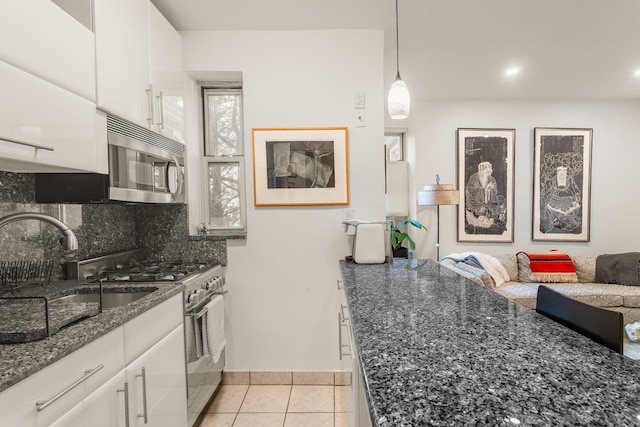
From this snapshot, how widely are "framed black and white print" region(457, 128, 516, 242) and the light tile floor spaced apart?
2.65 meters

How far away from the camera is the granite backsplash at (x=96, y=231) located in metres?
1.43

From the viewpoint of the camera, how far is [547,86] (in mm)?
3477

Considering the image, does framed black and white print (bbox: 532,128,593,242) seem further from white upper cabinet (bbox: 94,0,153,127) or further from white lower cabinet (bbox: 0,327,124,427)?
white lower cabinet (bbox: 0,327,124,427)

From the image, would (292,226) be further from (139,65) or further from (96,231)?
(139,65)

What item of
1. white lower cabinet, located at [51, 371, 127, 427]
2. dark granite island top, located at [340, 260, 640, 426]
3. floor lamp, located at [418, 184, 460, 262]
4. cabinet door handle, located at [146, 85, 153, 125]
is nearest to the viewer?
dark granite island top, located at [340, 260, 640, 426]

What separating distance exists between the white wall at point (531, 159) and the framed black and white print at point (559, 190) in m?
0.08

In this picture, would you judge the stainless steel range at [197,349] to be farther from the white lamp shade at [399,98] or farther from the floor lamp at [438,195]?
the floor lamp at [438,195]

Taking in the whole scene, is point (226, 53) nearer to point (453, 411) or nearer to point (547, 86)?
point (453, 411)

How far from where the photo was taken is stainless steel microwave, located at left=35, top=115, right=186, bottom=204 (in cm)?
150

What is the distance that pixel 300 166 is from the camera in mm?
2355

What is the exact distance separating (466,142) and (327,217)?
2.56 metres

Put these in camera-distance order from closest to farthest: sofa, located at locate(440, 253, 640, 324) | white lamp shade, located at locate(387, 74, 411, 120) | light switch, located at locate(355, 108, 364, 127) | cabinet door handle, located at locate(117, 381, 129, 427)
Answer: cabinet door handle, located at locate(117, 381, 129, 427)
white lamp shade, located at locate(387, 74, 411, 120)
light switch, located at locate(355, 108, 364, 127)
sofa, located at locate(440, 253, 640, 324)

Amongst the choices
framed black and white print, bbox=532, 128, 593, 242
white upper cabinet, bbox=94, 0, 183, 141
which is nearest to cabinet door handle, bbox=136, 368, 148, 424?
white upper cabinet, bbox=94, 0, 183, 141

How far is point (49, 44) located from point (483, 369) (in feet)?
5.64
